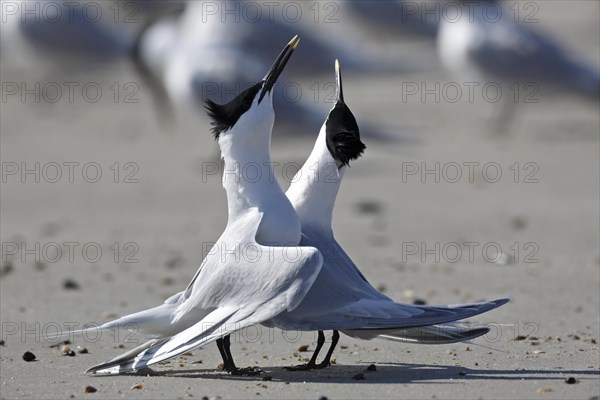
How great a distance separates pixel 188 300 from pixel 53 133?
8416mm

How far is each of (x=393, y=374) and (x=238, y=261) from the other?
24.8 inches

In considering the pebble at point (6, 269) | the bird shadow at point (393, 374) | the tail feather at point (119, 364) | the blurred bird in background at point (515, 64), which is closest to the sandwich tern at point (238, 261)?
the tail feather at point (119, 364)

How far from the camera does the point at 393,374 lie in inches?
155

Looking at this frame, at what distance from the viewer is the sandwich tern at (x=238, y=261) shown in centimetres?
373

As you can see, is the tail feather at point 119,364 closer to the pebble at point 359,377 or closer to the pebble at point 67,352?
the pebble at point 67,352

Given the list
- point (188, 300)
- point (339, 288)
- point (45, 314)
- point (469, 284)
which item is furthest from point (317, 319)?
point (469, 284)

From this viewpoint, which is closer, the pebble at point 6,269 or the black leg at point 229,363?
the black leg at point 229,363

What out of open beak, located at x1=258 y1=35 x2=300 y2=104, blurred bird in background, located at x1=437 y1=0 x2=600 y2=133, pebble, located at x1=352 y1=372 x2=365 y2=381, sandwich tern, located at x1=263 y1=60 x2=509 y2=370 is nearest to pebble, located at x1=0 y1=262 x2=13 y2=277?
sandwich tern, located at x1=263 y1=60 x2=509 y2=370

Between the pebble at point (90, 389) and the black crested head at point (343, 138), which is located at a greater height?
the black crested head at point (343, 138)

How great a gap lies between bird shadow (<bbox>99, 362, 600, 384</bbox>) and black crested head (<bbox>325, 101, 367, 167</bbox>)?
2.38ft

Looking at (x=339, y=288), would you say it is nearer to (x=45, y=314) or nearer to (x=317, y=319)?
(x=317, y=319)

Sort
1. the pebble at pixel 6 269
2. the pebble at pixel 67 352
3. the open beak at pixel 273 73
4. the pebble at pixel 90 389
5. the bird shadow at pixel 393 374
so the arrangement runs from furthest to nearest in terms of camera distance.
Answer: the pebble at pixel 6 269
the pebble at pixel 67 352
the open beak at pixel 273 73
the bird shadow at pixel 393 374
the pebble at pixel 90 389

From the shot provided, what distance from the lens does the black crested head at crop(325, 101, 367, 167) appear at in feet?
13.5

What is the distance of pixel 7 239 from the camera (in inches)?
286
